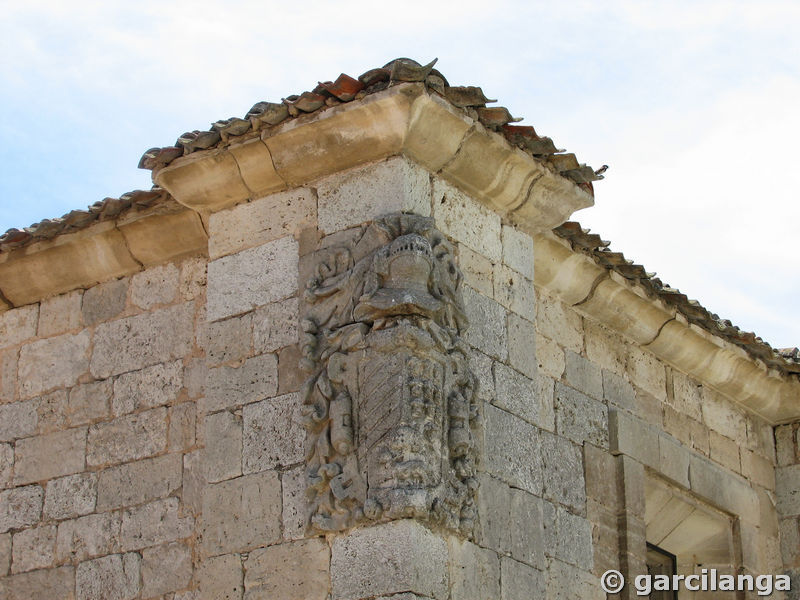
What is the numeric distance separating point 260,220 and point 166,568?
5.14 ft

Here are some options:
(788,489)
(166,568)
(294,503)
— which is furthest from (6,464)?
(788,489)

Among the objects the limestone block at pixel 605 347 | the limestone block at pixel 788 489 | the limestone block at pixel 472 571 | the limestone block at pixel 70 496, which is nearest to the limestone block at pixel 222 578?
the limestone block at pixel 472 571

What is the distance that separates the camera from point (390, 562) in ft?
18.4

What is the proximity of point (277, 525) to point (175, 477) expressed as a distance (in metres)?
0.93

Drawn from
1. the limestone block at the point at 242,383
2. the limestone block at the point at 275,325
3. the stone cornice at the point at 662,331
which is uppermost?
A: the stone cornice at the point at 662,331

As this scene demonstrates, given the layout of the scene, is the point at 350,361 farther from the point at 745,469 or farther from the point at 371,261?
the point at 745,469

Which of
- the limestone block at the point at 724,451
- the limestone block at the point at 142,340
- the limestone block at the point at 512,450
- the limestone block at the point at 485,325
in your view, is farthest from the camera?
the limestone block at the point at 724,451

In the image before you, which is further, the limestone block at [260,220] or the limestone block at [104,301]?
the limestone block at [104,301]

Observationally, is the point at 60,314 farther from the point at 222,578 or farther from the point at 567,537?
the point at 567,537

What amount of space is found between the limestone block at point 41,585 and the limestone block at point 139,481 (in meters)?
0.34

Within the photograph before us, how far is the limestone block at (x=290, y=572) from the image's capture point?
5.82m

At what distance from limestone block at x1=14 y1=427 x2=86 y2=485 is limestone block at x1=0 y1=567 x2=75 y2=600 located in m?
0.47

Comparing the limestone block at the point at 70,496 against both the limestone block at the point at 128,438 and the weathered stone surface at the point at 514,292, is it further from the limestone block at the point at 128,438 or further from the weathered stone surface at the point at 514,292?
the weathered stone surface at the point at 514,292

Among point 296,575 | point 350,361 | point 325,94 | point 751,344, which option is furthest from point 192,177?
point 751,344
